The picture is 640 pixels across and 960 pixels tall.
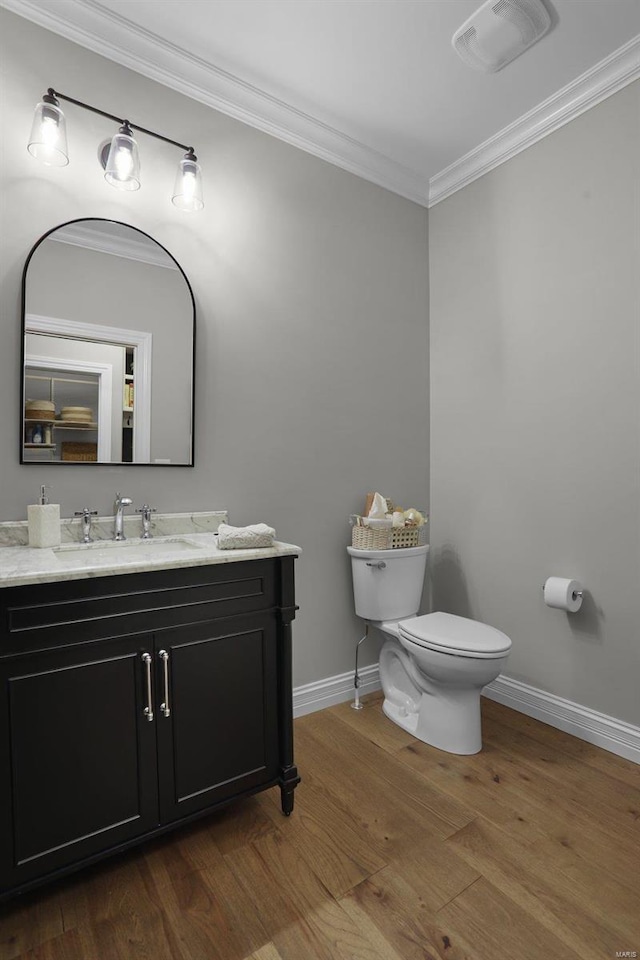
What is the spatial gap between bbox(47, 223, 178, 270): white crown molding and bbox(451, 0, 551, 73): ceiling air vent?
1.36 m

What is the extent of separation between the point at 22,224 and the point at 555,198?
83.7 inches

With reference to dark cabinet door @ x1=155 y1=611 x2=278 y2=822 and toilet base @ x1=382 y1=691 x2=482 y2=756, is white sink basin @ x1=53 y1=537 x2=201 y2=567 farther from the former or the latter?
toilet base @ x1=382 y1=691 x2=482 y2=756

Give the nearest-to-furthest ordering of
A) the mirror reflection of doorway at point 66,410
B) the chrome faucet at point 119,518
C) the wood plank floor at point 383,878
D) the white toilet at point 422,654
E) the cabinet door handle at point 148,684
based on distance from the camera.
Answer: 1. the wood plank floor at point 383,878
2. the cabinet door handle at point 148,684
3. the mirror reflection of doorway at point 66,410
4. the chrome faucet at point 119,518
5. the white toilet at point 422,654

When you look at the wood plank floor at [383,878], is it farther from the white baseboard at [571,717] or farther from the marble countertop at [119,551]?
the marble countertop at [119,551]

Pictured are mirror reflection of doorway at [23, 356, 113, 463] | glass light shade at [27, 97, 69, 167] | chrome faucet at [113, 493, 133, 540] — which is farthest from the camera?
chrome faucet at [113, 493, 133, 540]

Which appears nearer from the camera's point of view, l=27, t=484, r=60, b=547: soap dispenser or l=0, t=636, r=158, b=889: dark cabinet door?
l=0, t=636, r=158, b=889: dark cabinet door

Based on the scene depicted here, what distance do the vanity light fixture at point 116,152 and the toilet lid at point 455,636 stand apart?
73.6 inches

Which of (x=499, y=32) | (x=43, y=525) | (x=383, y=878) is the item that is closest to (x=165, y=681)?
(x=43, y=525)

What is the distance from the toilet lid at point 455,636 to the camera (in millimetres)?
1955

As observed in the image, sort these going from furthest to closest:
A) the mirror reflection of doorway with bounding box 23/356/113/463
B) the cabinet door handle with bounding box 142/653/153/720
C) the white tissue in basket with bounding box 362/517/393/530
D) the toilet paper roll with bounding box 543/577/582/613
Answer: the white tissue in basket with bounding box 362/517/393/530, the toilet paper roll with bounding box 543/577/582/613, the mirror reflection of doorway with bounding box 23/356/113/463, the cabinet door handle with bounding box 142/653/153/720

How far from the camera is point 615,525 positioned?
210 centimetres

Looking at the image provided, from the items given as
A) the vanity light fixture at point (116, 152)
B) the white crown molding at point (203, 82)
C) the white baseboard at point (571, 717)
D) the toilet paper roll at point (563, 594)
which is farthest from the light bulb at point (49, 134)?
the white baseboard at point (571, 717)

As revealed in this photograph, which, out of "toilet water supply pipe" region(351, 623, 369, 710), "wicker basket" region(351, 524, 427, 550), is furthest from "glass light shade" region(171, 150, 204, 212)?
"toilet water supply pipe" region(351, 623, 369, 710)

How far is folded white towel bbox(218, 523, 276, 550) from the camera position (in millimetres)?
1646
